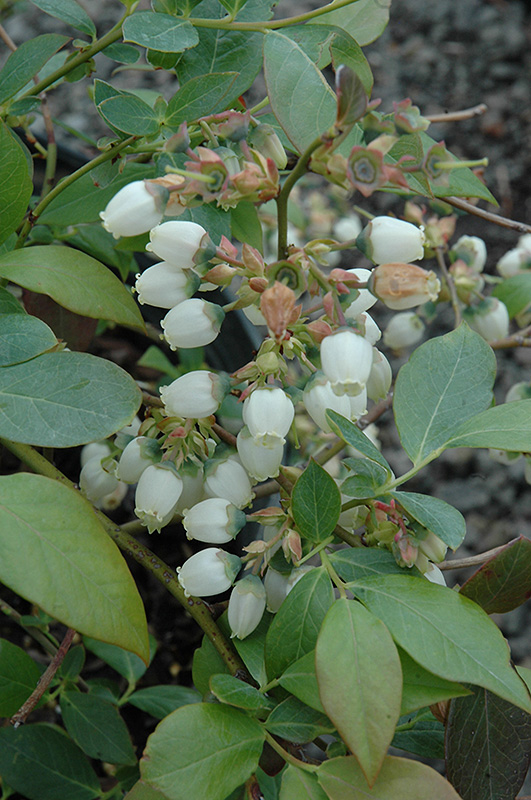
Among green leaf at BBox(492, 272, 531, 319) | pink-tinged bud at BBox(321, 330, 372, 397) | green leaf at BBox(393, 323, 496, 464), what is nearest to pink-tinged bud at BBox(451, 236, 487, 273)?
green leaf at BBox(492, 272, 531, 319)

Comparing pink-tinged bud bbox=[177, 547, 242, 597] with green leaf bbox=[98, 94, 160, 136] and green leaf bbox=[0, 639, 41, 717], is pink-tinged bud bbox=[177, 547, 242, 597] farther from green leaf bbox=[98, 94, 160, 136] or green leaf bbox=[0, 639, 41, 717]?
green leaf bbox=[98, 94, 160, 136]

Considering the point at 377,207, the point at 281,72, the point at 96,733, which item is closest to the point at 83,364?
the point at 281,72

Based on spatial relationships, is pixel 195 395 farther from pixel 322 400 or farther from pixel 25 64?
pixel 25 64

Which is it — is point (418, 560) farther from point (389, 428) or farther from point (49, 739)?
point (389, 428)

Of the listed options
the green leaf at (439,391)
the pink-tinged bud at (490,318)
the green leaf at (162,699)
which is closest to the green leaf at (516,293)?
the pink-tinged bud at (490,318)

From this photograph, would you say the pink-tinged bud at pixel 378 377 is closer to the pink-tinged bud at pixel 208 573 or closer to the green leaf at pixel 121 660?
the pink-tinged bud at pixel 208 573

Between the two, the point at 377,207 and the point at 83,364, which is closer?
the point at 83,364
